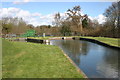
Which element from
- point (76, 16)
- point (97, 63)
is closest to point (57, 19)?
point (76, 16)

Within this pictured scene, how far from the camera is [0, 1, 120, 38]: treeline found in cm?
3431

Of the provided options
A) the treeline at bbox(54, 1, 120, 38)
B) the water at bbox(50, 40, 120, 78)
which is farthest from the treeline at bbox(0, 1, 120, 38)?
the water at bbox(50, 40, 120, 78)

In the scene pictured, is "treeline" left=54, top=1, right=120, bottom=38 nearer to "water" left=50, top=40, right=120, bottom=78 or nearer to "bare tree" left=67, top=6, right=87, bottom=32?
"bare tree" left=67, top=6, right=87, bottom=32

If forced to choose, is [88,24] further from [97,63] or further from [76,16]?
[97,63]

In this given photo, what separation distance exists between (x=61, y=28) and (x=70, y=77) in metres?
42.6

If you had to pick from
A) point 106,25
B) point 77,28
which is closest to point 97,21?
point 77,28

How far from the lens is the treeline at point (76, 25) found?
34.3 meters

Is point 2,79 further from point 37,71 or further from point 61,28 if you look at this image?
point 61,28

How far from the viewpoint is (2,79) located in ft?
19.0

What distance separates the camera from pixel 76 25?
4997 cm

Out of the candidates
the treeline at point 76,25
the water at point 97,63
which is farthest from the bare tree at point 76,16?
the water at point 97,63

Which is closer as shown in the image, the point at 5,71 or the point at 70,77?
the point at 70,77

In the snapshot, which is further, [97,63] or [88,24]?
[88,24]

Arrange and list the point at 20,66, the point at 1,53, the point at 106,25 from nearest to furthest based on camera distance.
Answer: the point at 20,66 < the point at 1,53 < the point at 106,25
